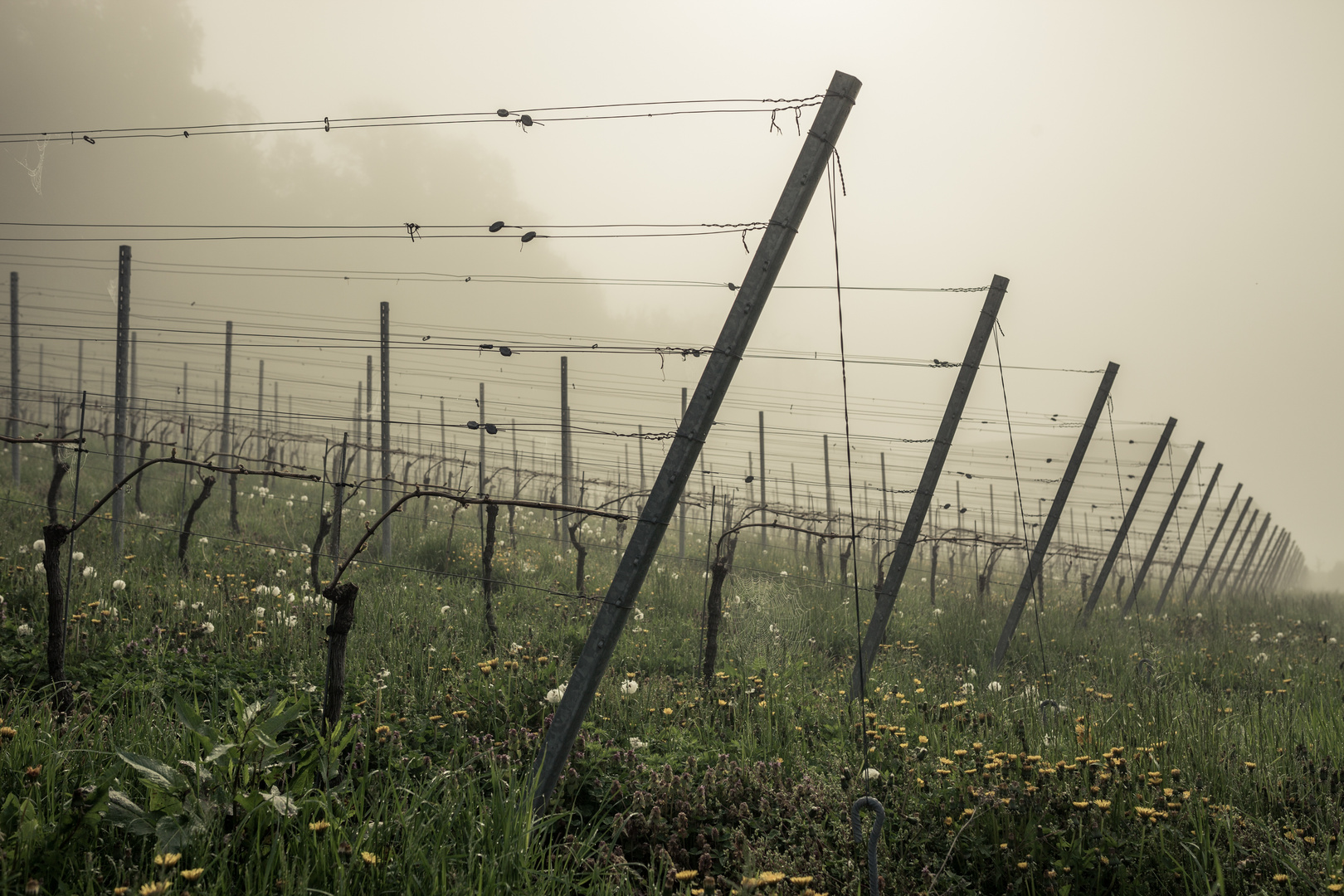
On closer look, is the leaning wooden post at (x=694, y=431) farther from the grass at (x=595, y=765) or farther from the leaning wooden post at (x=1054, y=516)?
the leaning wooden post at (x=1054, y=516)

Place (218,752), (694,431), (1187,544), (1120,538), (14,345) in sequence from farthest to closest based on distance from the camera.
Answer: (1187,544) < (14,345) < (1120,538) < (694,431) < (218,752)

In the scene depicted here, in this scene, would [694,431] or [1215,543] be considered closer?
[694,431]

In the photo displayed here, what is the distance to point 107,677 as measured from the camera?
495 centimetres

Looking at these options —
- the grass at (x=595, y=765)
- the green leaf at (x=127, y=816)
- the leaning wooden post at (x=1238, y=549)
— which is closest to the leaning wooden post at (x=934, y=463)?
the grass at (x=595, y=765)

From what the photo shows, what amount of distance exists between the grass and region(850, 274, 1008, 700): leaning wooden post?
72cm

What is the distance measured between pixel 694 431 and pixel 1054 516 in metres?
7.01

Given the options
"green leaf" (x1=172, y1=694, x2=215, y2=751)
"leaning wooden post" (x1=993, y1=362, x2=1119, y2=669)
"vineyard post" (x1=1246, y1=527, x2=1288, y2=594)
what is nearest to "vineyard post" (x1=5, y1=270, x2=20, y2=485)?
"green leaf" (x1=172, y1=694, x2=215, y2=751)

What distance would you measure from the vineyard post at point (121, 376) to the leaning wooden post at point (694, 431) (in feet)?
29.1

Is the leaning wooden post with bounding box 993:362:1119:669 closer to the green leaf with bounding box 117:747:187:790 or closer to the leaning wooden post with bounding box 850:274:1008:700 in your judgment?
the leaning wooden post with bounding box 850:274:1008:700

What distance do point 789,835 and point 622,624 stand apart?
1271 mm

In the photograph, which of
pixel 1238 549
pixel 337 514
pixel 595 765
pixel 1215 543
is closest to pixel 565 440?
pixel 337 514

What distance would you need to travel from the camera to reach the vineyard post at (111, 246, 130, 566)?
959 centimetres

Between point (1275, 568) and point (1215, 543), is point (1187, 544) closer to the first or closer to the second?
point (1215, 543)

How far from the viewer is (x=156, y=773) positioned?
103 inches
